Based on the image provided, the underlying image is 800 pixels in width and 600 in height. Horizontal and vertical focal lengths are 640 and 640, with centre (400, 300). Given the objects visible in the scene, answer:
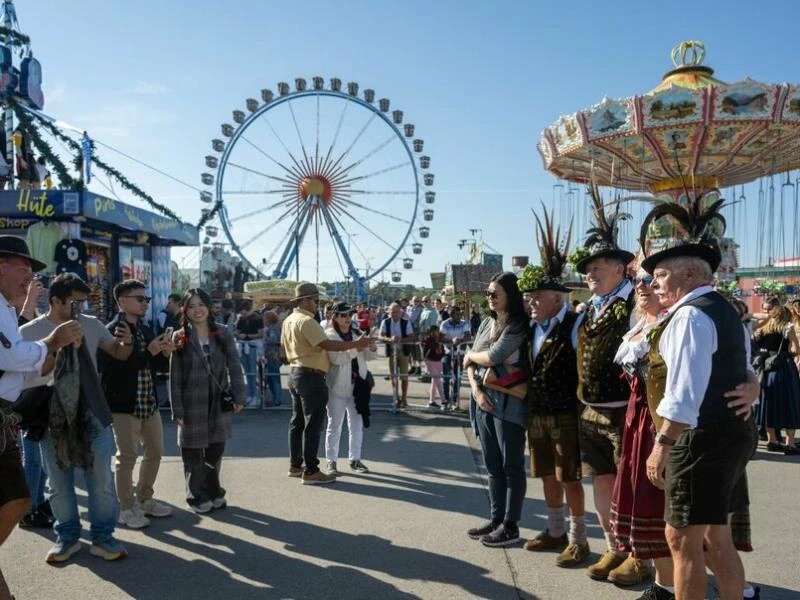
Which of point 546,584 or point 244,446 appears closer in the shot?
point 546,584

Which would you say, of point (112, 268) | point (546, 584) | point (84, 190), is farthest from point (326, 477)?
point (112, 268)

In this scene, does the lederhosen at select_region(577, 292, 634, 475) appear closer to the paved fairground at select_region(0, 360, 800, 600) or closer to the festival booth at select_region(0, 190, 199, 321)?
the paved fairground at select_region(0, 360, 800, 600)

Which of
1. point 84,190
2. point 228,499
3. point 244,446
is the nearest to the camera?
point 228,499

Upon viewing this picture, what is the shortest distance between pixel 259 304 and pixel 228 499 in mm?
26015

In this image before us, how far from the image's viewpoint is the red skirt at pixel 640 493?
2990 mm

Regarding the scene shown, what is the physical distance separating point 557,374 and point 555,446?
429 mm

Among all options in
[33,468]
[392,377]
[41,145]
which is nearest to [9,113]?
[41,145]

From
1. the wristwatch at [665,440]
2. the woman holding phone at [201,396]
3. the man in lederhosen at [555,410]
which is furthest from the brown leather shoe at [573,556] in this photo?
the woman holding phone at [201,396]

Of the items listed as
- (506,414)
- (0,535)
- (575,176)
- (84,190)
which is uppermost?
(575,176)

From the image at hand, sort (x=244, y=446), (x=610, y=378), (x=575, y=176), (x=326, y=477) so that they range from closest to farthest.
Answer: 1. (x=610, y=378)
2. (x=326, y=477)
3. (x=244, y=446)
4. (x=575, y=176)

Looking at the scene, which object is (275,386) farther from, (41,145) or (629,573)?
(41,145)

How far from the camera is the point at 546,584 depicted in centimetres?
342

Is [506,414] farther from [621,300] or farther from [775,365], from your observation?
[775,365]

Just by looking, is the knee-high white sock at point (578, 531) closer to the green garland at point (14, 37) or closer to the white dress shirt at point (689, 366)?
the white dress shirt at point (689, 366)
